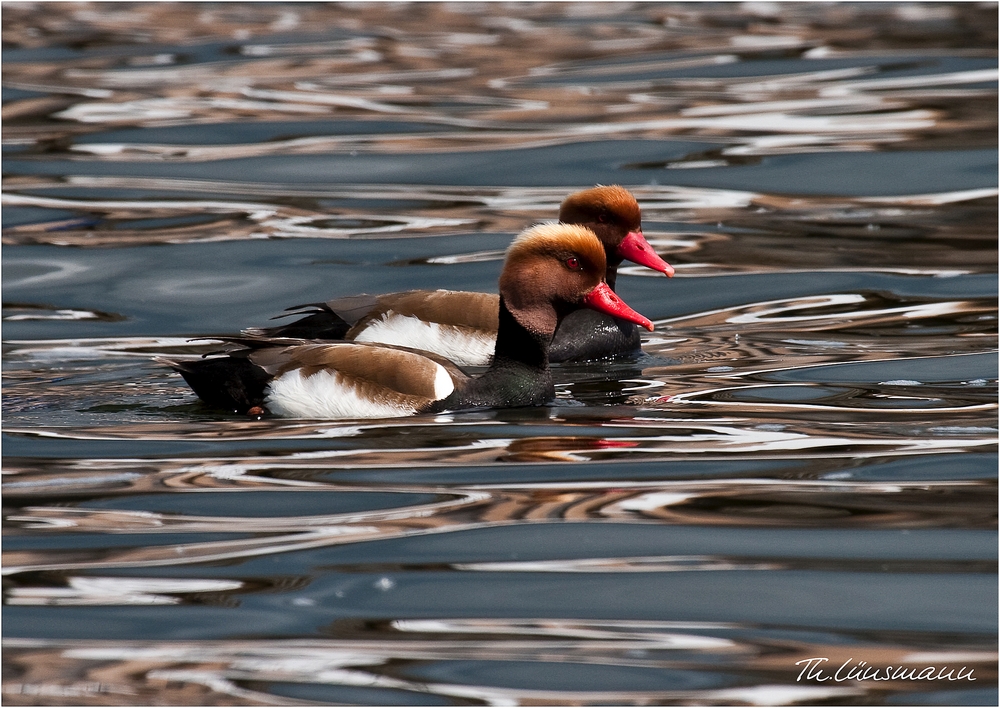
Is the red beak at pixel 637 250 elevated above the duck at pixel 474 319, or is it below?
above

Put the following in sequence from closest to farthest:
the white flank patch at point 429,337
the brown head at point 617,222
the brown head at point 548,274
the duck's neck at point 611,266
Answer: the brown head at point 548,274 < the white flank patch at point 429,337 < the brown head at point 617,222 < the duck's neck at point 611,266

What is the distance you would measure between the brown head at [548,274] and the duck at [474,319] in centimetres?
109

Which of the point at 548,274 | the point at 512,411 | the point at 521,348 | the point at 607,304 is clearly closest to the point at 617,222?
the point at 607,304

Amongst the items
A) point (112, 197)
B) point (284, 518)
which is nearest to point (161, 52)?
point (112, 197)

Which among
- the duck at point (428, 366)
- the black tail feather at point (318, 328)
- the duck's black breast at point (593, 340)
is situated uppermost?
the duck at point (428, 366)

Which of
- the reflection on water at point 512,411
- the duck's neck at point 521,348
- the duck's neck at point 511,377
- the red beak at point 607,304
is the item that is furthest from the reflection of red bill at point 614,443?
the red beak at point 607,304

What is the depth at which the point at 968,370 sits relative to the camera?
27.2 ft

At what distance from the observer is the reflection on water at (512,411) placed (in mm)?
4609

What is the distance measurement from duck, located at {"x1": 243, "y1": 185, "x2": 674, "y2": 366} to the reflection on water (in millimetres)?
293

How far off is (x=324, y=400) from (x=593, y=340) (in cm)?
255

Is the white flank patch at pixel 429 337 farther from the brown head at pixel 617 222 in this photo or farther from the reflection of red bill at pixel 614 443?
the reflection of red bill at pixel 614 443

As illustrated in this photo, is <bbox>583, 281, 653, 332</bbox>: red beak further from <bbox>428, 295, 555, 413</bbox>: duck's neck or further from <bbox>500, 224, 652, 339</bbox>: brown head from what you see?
<bbox>428, 295, 555, 413</bbox>: duck's neck

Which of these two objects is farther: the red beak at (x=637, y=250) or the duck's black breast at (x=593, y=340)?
the red beak at (x=637, y=250)

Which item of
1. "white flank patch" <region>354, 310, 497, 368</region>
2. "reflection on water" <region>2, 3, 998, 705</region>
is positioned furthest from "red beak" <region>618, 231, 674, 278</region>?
"white flank patch" <region>354, 310, 497, 368</region>
